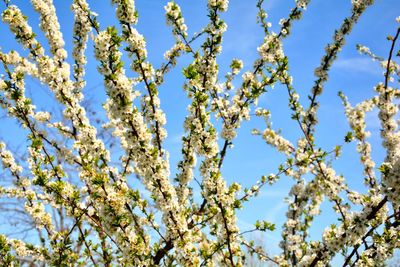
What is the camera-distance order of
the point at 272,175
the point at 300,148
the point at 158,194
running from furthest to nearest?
the point at 300,148 < the point at 272,175 < the point at 158,194

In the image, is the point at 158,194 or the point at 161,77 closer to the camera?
the point at 158,194

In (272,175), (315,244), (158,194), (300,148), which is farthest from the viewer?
(300,148)

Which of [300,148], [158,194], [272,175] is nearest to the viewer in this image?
[158,194]

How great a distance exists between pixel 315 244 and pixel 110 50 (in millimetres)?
3785

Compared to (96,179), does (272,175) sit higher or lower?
higher

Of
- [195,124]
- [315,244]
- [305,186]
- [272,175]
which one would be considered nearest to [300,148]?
[305,186]

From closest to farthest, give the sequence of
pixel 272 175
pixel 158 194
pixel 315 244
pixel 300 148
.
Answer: pixel 158 194, pixel 315 244, pixel 272 175, pixel 300 148

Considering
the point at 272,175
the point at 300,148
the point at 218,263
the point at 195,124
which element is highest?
the point at 300,148

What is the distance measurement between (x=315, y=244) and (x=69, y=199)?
354 cm

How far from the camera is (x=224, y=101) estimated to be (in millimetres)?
7000

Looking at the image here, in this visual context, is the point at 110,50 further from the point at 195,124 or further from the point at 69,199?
the point at 69,199

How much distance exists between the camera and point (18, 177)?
707cm

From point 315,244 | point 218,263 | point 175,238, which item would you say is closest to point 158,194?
point 175,238

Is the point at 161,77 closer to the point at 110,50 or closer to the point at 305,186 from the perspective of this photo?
the point at 110,50
